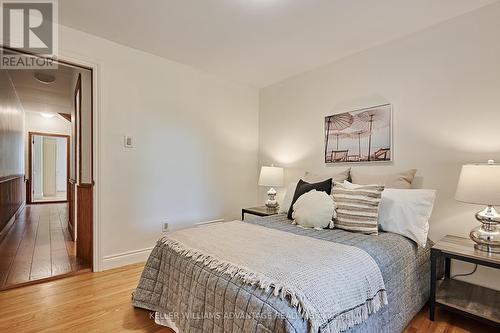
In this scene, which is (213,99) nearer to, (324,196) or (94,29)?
(94,29)

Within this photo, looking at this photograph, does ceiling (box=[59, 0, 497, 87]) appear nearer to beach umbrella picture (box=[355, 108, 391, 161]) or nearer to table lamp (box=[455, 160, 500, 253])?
beach umbrella picture (box=[355, 108, 391, 161])

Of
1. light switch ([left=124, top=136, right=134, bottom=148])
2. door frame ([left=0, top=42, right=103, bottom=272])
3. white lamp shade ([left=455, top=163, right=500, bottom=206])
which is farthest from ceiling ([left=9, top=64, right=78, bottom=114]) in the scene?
white lamp shade ([left=455, top=163, right=500, bottom=206])

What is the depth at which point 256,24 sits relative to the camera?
7.41 feet

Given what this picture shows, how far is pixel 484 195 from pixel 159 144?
2.90 m

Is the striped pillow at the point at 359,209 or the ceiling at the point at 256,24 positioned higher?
the ceiling at the point at 256,24

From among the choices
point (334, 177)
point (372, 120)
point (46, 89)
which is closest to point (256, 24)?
point (372, 120)

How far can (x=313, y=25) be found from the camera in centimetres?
225

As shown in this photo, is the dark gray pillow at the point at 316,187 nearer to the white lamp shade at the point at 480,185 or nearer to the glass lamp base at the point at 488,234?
the white lamp shade at the point at 480,185

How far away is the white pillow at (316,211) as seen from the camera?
207 cm

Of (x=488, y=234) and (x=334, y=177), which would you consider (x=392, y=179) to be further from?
(x=488, y=234)

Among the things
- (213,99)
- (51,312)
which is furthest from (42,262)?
(213,99)

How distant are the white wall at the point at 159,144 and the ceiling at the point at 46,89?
89cm

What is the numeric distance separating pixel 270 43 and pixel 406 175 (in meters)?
1.81

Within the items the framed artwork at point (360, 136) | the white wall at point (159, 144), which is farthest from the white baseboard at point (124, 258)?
the framed artwork at point (360, 136)
